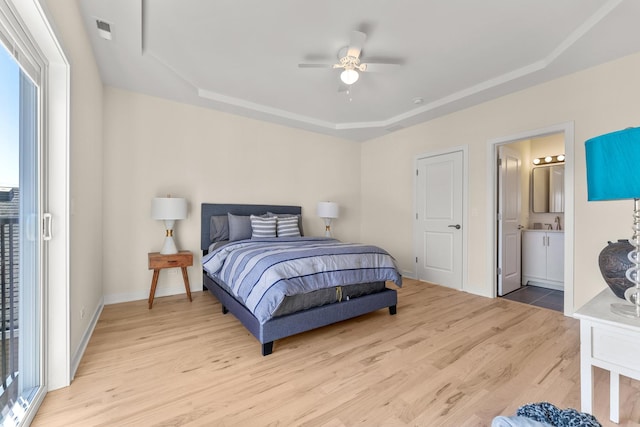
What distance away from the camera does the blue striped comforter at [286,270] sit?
2035 millimetres

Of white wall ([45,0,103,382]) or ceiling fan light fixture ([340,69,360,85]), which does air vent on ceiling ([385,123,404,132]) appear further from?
white wall ([45,0,103,382])

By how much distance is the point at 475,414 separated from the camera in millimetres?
1455

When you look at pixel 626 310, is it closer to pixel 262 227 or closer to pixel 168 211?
pixel 262 227

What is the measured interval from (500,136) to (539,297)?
218 centimetres

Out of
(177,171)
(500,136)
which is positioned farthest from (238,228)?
(500,136)

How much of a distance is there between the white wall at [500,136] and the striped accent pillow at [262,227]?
226 centimetres

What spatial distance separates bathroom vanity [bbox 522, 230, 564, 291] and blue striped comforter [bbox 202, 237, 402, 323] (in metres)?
2.92

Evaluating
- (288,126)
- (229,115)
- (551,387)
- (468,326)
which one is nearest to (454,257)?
(468,326)

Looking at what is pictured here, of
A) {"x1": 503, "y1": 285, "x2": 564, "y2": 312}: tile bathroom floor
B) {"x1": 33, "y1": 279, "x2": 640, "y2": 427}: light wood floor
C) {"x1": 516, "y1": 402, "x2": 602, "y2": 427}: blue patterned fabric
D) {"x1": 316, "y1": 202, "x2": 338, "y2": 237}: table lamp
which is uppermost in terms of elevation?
{"x1": 316, "y1": 202, "x2": 338, "y2": 237}: table lamp

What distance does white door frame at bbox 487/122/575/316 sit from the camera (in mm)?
2854

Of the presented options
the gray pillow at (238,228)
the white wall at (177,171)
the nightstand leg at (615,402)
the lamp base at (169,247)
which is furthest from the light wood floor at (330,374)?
the gray pillow at (238,228)

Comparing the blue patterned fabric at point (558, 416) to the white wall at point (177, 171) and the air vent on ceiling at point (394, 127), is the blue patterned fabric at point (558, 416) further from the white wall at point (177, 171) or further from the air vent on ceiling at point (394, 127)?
the air vent on ceiling at point (394, 127)

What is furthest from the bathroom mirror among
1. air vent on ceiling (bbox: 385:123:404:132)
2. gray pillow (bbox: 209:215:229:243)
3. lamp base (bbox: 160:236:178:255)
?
lamp base (bbox: 160:236:178:255)

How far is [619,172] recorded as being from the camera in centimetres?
114
